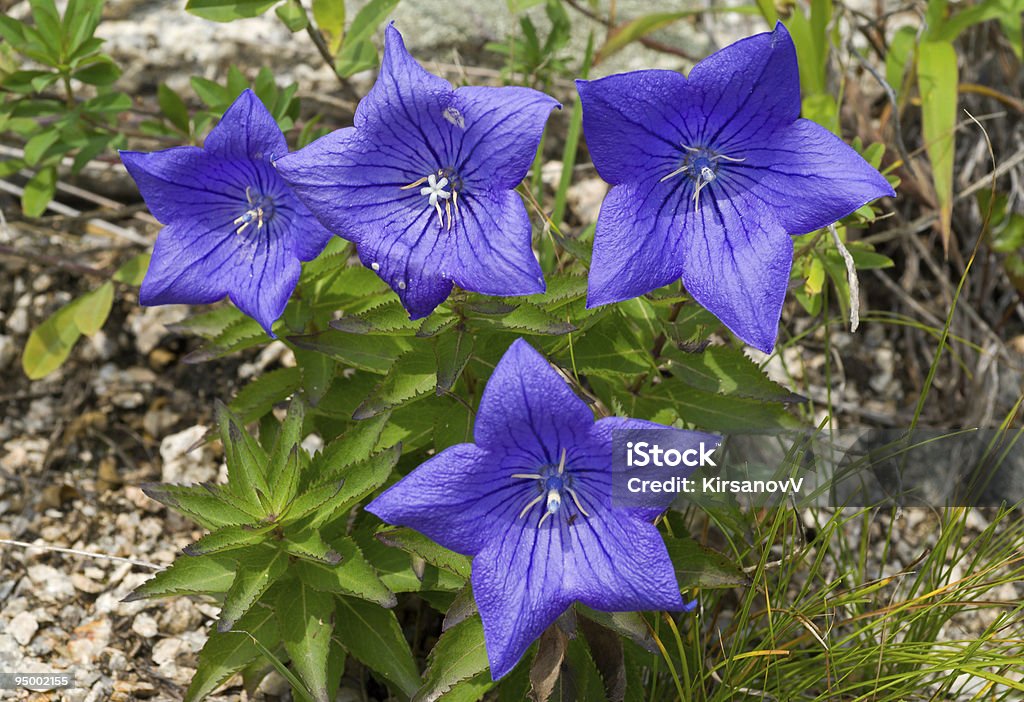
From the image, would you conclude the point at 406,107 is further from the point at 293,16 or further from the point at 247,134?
the point at 293,16

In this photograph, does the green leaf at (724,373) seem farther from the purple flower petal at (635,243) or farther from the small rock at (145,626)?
the small rock at (145,626)

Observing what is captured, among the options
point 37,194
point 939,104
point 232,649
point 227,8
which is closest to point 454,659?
point 232,649

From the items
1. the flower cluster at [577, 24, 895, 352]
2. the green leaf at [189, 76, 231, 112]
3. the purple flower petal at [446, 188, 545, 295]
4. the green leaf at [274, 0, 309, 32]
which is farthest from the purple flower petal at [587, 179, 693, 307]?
the green leaf at [189, 76, 231, 112]

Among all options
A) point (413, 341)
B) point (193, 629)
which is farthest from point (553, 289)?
point (193, 629)

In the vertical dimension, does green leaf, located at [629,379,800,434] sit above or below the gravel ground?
above

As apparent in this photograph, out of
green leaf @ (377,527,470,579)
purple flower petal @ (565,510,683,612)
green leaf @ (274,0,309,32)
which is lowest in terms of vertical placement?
green leaf @ (377,527,470,579)

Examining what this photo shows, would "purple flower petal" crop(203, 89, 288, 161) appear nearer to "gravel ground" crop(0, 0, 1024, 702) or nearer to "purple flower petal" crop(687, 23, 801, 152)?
"purple flower petal" crop(687, 23, 801, 152)
